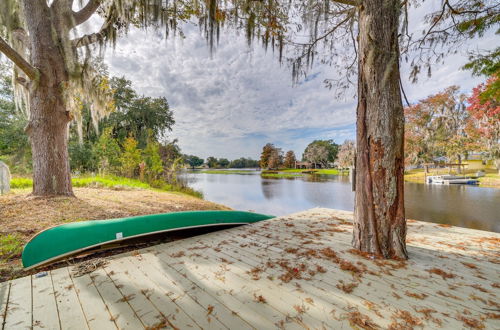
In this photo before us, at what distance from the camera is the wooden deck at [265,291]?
1.24 m

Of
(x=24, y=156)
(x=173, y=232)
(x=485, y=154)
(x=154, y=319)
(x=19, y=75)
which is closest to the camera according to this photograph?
(x=154, y=319)

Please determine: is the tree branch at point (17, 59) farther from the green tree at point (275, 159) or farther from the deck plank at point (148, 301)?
the green tree at point (275, 159)

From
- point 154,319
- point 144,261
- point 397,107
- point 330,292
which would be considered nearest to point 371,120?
point 397,107

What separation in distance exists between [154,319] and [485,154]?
24647 millimetres

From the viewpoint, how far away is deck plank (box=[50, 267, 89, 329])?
122cm

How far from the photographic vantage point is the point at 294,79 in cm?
335

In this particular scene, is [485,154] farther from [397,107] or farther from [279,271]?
[279,271]

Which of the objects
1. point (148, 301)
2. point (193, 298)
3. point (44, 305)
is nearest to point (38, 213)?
point (44, 305)

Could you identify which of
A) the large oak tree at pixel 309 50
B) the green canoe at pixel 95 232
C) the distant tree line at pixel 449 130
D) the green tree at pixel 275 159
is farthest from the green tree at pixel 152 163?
the green tree at pixel 275 159

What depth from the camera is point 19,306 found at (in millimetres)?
1361

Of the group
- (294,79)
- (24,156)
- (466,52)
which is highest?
(466,52)

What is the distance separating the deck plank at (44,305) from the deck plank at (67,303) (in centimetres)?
2

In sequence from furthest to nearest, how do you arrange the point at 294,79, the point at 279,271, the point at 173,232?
the point at 294,79 → the point at 173,232 → the point at 279,271

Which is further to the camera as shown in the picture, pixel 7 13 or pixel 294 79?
pixel 7 13
